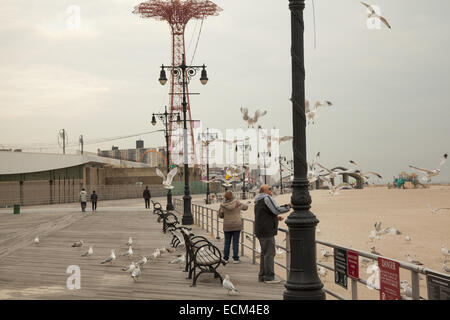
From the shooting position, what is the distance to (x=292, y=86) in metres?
6.70

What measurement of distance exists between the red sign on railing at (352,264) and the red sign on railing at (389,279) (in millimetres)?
666

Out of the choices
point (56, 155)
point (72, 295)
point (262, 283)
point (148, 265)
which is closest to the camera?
point (72, 295)

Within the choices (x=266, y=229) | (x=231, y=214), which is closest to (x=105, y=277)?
(x=231, y=214)

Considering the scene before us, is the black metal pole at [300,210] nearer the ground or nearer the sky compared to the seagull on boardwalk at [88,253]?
nearer the sky

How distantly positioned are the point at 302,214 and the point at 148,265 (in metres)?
5.94

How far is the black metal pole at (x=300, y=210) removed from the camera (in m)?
6.43

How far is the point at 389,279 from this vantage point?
17.5 feet

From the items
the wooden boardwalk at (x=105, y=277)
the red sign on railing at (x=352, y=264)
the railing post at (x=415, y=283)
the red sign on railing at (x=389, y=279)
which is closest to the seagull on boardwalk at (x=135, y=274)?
the wooden boardwalk at (x=105, y=277)

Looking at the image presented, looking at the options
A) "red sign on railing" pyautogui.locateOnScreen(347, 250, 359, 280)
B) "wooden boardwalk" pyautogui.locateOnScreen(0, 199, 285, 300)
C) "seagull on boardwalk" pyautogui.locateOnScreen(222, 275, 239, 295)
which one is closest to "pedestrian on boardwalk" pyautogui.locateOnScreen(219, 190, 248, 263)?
"wooden boardwalk" pyautogui.locateOnScreen(0, 199, 285, 300)

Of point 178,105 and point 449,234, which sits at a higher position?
point 178,105

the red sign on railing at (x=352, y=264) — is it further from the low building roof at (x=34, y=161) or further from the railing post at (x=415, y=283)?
the low building roof at (x=34, y=161)
